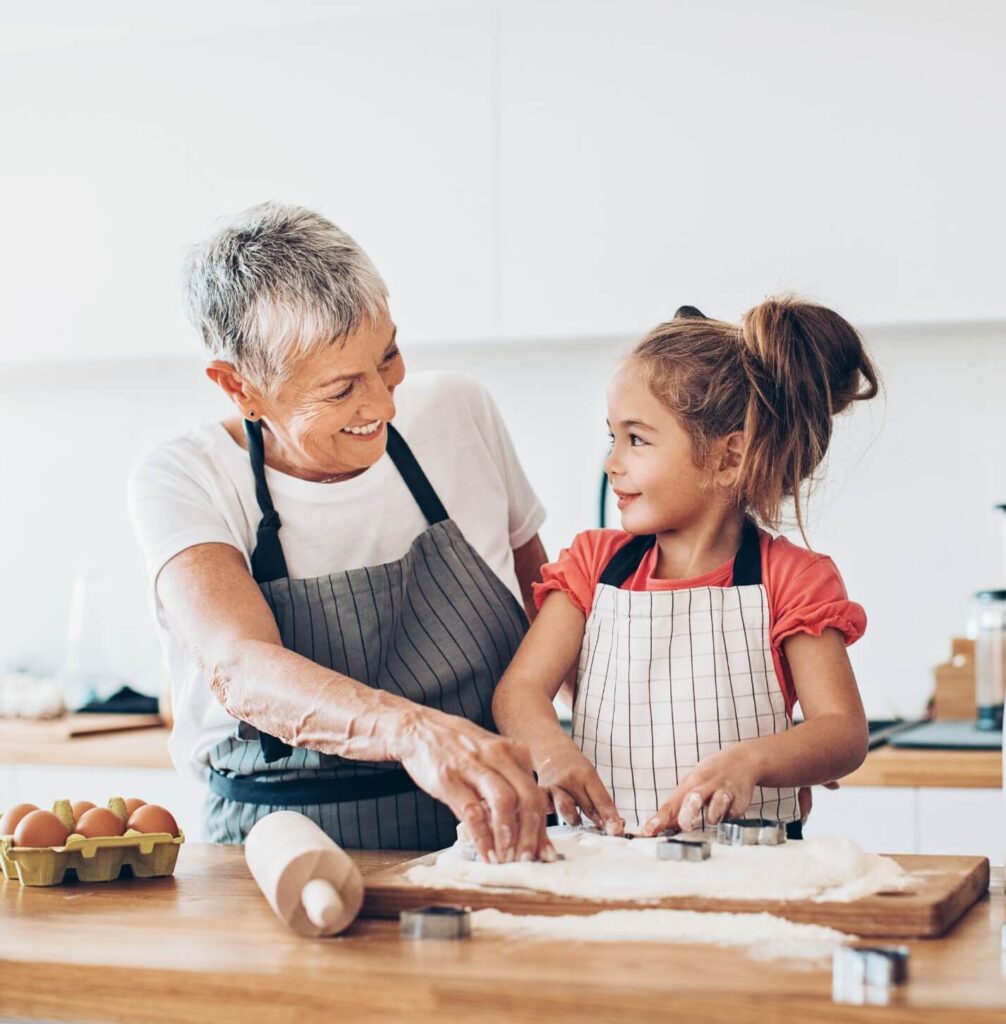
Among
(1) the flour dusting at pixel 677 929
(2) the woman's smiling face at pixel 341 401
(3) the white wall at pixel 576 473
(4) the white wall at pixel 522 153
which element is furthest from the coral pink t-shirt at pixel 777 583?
(4) the white wall at pixel 522 153

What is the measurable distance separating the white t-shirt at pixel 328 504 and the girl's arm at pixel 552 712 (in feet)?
0.49

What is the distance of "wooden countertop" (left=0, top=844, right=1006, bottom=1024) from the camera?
757 mm

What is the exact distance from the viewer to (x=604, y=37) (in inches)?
98.0

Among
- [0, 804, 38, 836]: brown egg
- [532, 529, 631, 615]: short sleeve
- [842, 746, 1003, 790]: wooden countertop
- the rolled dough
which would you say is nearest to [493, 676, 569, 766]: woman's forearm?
[532, 529, 631, 615]: short sleeve

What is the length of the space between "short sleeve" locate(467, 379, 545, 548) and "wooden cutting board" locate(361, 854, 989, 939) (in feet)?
2.21

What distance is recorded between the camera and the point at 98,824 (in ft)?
3.81

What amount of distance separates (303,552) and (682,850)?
603 millimetres

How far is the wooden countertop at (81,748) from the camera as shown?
8.20 feet

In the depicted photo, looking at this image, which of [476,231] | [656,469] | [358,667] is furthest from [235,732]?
[476,231]

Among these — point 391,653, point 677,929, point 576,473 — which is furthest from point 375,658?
point 576,473

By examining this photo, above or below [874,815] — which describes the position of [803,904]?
above

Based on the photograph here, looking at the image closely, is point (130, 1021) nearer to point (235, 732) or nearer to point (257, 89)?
point (235, 732)

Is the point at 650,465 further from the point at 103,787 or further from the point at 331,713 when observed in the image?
the point at 103,787

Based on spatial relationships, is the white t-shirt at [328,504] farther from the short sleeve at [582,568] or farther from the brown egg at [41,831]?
the brown egg at [41,831]
